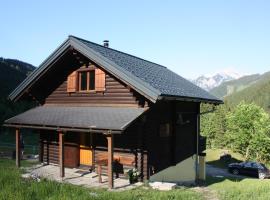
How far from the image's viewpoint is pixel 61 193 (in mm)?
11414

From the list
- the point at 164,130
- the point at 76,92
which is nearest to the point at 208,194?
the point at 164,130

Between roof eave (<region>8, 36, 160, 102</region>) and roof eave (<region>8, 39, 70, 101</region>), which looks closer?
roof eave (<region>8, 36, 160, 102</region>)

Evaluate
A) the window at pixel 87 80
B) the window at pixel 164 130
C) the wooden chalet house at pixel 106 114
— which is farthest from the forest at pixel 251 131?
the window at pixel 87 80

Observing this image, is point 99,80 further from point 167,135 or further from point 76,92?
point 167,135

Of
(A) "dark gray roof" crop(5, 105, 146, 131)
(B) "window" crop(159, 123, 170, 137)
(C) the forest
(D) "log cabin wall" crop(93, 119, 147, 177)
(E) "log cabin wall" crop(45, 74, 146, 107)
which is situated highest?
(E) "log cabin wall" crop(45, 74, 146, 107)

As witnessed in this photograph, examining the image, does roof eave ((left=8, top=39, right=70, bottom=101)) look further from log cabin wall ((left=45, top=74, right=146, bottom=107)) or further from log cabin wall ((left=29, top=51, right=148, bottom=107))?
log cabin wall ((left=45, top=74, right=146, bottom=107))

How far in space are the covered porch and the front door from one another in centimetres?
82

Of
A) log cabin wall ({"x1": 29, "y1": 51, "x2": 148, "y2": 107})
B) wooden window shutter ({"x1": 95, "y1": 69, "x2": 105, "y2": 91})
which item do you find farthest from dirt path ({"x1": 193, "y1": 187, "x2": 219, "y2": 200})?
wooden window shutter ({"x1": 95, "y1": 69, "x2": 105, "y2": 91})

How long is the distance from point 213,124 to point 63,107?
65171 millimetres

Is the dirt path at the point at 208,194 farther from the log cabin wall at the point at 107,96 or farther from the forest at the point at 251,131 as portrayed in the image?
the forest at the point at 251,131

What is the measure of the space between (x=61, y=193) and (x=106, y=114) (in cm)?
532

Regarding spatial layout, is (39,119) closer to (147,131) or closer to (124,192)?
(147,131)

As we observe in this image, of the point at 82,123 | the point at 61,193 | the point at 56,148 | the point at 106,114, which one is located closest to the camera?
the point at 61,193

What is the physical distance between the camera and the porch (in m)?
14.6
